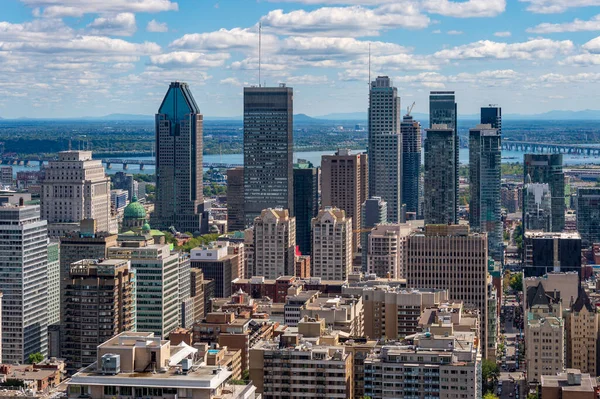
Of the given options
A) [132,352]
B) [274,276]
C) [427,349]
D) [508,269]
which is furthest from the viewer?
[508,269]

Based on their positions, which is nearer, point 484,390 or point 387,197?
point 484,390

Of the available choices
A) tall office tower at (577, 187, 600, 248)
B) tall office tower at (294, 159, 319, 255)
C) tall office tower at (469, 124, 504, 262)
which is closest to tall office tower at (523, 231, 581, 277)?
tall office tower at (294, 159, 319, 255)

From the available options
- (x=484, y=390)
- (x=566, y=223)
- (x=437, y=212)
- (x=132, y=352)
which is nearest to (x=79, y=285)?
(x=484, y=390)

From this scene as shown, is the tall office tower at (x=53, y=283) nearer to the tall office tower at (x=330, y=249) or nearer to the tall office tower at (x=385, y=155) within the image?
the tall office tower at (x=330, y=249)

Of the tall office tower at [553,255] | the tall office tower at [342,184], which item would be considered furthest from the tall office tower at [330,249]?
the tall office tower at [342,184]

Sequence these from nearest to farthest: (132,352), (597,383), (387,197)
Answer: (132,352), (597,383), (387,197)

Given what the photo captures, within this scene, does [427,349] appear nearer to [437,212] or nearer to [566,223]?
[437,212]
